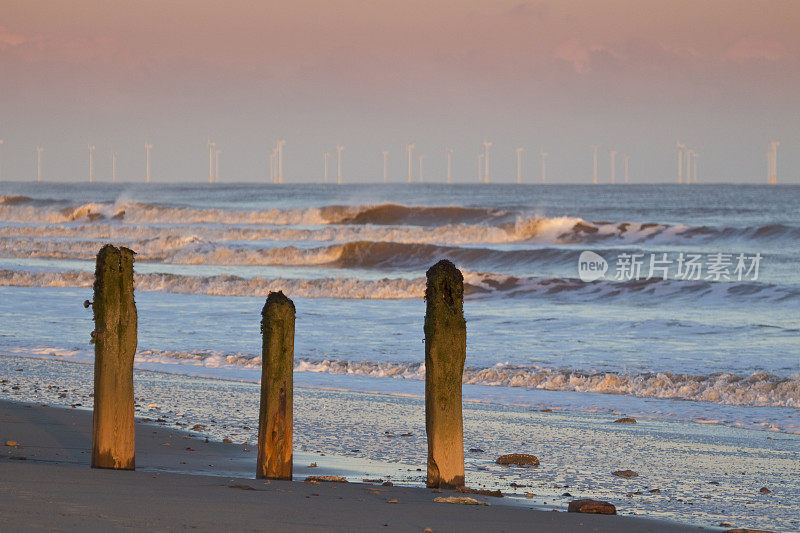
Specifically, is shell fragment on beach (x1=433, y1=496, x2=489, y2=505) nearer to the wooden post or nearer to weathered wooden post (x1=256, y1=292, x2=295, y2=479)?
weathered wooden post (x1=256, y1=292, x2=295, y2=479)

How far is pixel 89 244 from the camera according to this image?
42.3 meters

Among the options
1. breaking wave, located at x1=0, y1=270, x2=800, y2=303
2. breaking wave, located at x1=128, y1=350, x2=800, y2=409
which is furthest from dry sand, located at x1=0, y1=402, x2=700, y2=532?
breaking wave, located at x1=0, y1=270, x2=800, y2=303

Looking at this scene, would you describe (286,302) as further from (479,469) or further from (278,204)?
(278,204)

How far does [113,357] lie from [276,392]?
981 mm

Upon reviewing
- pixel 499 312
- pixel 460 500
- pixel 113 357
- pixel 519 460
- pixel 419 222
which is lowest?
pixel 519 460

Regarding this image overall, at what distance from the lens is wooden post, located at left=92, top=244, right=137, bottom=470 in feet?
19.6

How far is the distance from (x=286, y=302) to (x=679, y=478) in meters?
2.93

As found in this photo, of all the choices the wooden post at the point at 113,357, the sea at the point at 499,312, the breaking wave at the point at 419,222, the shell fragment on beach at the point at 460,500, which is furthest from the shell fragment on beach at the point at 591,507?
the breaking wave at the point at 419,222

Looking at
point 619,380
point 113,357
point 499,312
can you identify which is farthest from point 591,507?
point 499,312

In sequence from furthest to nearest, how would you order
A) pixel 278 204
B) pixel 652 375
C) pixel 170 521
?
pixel 278 204 < pixel 652 375 < pixel 170 521

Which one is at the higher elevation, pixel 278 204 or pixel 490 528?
pixel 278 204

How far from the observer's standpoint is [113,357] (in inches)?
236

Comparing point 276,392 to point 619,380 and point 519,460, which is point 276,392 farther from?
point 619,380

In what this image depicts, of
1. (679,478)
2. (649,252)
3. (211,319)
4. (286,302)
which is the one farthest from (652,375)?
(649,252)
